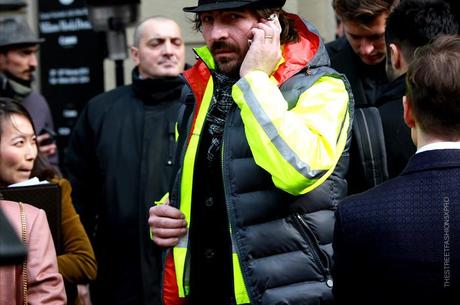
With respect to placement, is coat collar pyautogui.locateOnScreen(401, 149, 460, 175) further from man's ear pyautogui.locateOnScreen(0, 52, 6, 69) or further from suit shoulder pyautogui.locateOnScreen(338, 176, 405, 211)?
man's ear pyautogui.locateOnScreen(0, 52, 6, 69)

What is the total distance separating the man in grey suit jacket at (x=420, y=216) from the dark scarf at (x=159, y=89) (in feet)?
11.3

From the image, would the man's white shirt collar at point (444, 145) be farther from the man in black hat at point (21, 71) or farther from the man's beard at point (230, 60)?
the man in black hat at point (21, 71)

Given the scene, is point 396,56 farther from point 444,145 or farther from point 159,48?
point 159,48

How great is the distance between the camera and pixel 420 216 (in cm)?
275

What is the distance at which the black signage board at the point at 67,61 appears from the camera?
32.5ft

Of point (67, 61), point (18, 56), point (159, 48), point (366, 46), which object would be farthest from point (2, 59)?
point (366, 46)

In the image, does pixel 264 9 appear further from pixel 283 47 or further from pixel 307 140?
pixel 307 140

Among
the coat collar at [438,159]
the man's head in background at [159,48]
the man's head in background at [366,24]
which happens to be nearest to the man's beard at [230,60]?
the coat collar at [438,159]

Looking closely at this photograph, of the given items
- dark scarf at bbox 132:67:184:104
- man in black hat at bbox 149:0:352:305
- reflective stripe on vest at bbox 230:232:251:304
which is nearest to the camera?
man in black hat at bbox 149:0:352:305

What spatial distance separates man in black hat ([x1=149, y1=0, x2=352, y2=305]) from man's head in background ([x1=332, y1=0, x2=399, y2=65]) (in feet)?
3.71

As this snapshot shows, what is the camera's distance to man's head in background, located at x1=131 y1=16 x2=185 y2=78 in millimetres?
6422

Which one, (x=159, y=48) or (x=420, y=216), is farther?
(x=159, y=48)

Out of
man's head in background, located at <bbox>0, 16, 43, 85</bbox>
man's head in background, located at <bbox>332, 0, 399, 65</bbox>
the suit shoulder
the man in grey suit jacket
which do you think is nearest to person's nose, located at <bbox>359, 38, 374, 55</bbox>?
man's head in background, located at <bbox>332, 0, 399, 65</bbox>

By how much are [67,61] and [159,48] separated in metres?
3.72
